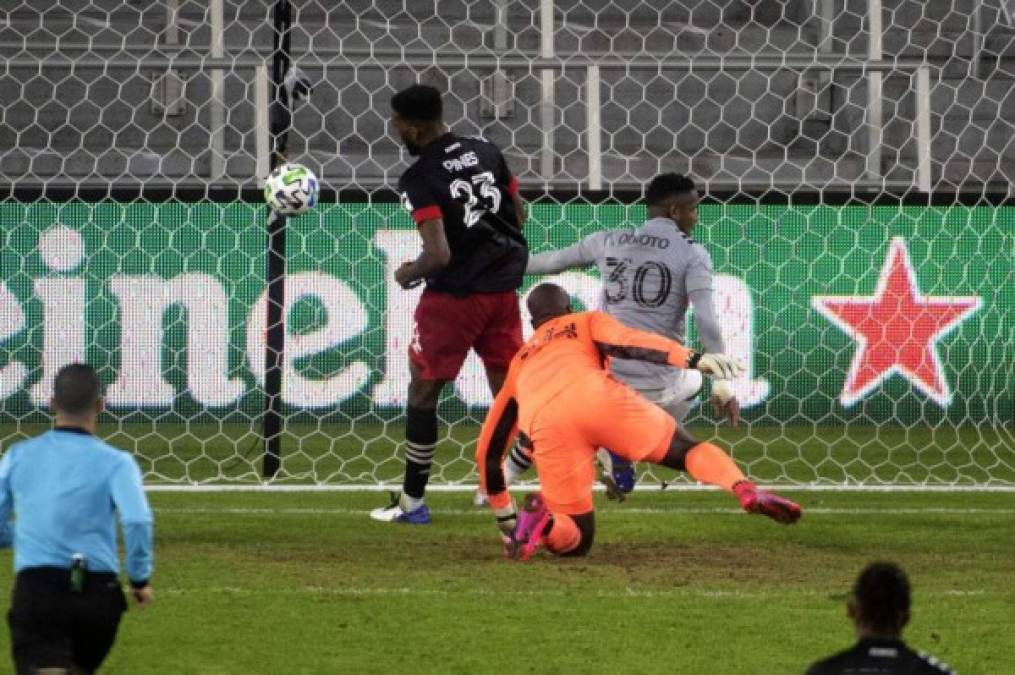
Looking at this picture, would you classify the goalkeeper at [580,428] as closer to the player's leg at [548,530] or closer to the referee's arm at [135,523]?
the player's leg at [548,530]

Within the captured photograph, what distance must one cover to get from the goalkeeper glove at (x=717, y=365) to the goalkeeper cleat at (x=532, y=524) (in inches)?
30.4

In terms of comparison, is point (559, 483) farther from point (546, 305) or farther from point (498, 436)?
point (546, 305)

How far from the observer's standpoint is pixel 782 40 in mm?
15039

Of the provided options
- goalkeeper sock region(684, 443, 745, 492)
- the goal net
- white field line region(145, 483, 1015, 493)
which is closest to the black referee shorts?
goalkeeper sock region(684, 443, 745, 492)

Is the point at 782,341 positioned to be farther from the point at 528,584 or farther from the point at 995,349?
the point at 528,584

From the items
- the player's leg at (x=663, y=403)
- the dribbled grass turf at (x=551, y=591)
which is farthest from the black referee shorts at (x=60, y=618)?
the player's leg at (x=663, y=403)

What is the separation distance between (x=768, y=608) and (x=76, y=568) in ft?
8.74

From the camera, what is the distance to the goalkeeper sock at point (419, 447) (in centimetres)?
837

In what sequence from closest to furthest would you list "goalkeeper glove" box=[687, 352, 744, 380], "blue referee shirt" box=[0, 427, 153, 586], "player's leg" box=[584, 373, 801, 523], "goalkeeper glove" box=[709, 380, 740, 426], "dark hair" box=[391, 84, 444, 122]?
"blue referee shirt" box=[0, 427, 153, 586]
"goalkeeper glove" box=[687, 352, 744, 380]
"player's leg" box=[584, 373, 801, 523]
"goalkeeper glove" box=[709, 380, 740, 426]
"dark hair" box=[391, 84, 444, 122]

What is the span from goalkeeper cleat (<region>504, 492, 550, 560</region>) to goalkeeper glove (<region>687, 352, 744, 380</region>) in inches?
30.4

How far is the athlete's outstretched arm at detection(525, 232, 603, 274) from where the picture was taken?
28.1 ft

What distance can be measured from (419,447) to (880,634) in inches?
200

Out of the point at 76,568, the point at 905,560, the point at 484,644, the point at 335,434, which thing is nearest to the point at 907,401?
the point at 335,434

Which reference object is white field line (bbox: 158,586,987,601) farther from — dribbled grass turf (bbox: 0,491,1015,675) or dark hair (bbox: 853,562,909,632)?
dark hair (bbox: 853,562,909,632)
